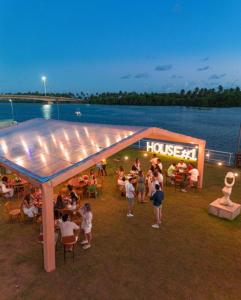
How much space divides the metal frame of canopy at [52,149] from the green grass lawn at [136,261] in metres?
0.82

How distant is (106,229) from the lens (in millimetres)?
8711

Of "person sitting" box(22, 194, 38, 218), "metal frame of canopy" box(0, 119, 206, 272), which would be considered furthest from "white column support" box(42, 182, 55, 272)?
"person sitting" box(22, 194, 38, 218)

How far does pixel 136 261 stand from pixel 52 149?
15.5ft

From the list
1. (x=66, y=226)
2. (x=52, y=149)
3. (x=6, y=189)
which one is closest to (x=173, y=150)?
(x=52, y=149)

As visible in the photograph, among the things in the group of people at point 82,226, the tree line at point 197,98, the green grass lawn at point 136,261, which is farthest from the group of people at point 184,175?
the tree line at point 197,98

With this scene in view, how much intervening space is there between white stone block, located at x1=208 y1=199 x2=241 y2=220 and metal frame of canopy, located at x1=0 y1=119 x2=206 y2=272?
9.82 feet

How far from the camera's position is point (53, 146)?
9.32m

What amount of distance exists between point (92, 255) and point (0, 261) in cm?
263

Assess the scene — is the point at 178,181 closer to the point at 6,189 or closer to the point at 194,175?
the point at 194,175

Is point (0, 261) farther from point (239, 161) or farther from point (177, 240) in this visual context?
point (239, 161)

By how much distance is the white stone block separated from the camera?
930 centimetres

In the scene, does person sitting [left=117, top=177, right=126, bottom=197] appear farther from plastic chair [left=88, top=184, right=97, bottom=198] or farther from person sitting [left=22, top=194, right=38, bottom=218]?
person sitting [left=22, top=194, right=38, bottom=218]

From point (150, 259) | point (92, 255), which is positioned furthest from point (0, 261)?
point (150, 259)

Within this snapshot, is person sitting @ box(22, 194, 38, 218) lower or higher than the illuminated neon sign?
lower
